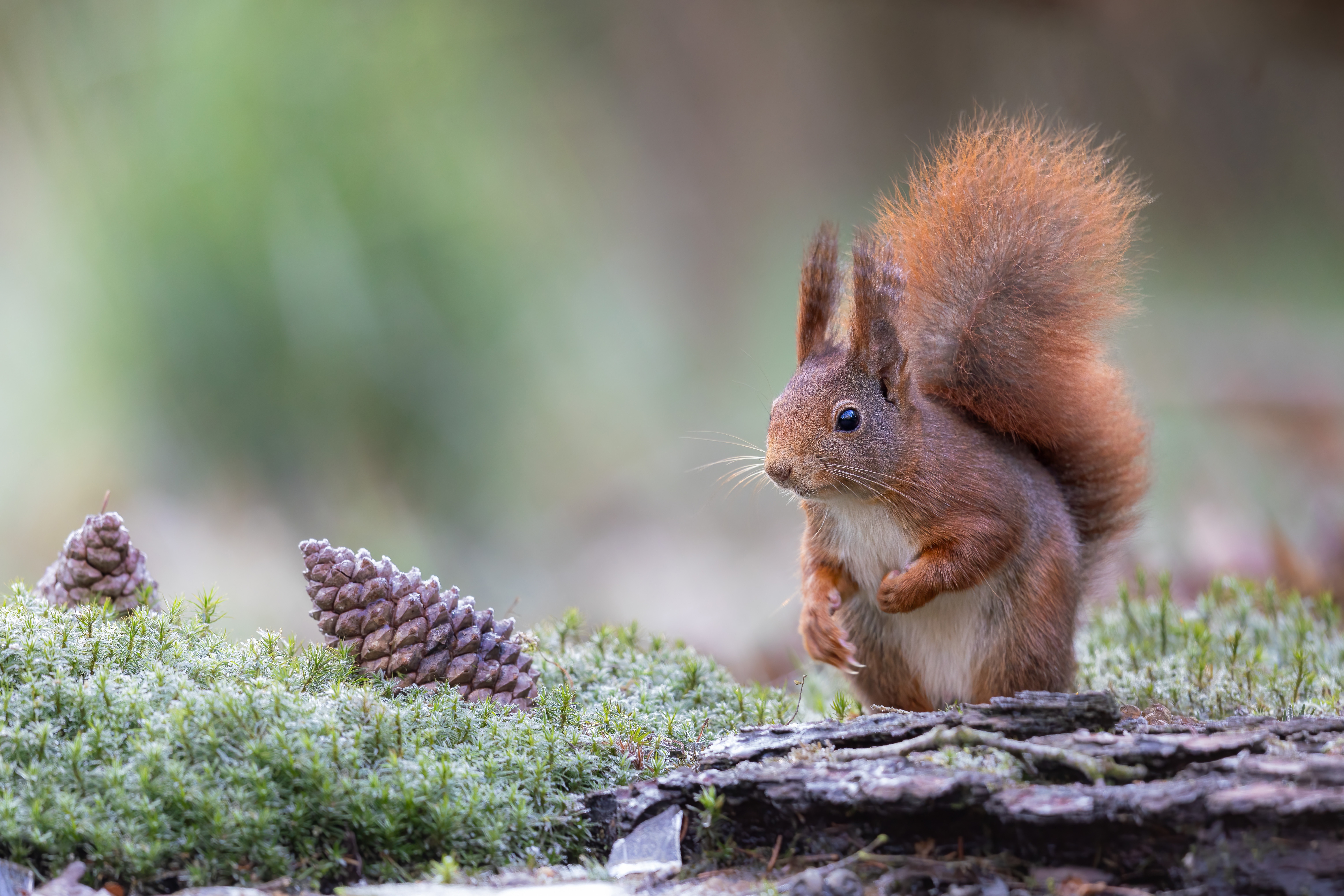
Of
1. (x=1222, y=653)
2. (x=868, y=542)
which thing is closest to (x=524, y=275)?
(x=868, y=542)

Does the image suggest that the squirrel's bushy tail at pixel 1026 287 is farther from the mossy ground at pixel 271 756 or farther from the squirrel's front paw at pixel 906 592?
the mossy ground at pixel 271 756

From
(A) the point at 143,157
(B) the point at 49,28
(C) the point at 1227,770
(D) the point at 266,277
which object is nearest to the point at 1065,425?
(C) the point at 1227,770

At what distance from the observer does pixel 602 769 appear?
5.07 ft

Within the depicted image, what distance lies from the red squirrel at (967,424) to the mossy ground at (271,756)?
233 mm

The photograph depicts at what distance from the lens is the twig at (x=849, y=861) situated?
1220 mm

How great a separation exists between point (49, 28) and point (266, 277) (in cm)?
180

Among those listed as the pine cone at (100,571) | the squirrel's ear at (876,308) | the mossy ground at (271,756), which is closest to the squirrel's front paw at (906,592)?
the mossy ground at (271,756)

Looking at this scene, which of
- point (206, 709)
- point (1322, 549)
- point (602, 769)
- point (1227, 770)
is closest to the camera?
point (1227, 770)

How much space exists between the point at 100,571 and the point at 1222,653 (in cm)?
238

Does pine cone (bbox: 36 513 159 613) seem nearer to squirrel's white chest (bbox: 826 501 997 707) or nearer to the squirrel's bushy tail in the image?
squirrel's white chest (bbox: 826 501 997 707)

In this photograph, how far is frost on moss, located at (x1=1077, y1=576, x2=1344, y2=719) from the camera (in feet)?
6.66

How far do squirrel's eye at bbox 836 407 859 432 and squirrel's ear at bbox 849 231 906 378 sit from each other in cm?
9

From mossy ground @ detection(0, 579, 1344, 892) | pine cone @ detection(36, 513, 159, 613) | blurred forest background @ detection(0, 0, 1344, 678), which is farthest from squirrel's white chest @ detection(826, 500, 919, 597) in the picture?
blurred forest background @ detection(0, 0, 1344, 678)

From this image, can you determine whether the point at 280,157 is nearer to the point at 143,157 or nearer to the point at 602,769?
the point at 143,157
